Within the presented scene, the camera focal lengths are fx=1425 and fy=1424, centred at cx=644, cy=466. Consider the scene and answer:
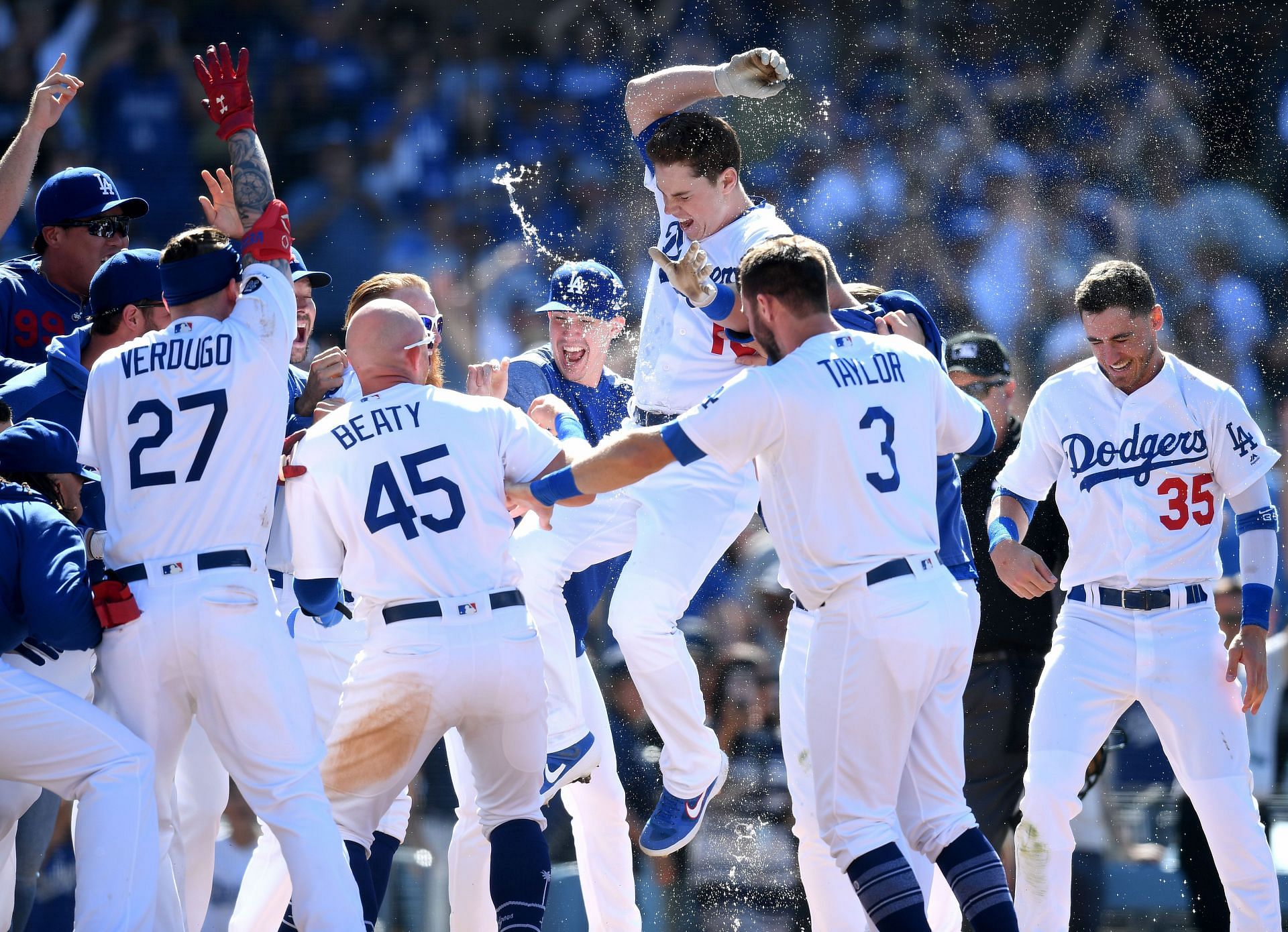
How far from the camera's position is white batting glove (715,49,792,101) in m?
4.40

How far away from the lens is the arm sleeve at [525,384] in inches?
191

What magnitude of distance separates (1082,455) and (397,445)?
2.14 meters

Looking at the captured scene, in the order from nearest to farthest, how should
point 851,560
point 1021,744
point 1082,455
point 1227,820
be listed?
point 851,560
point 1227,820
point 1082,455
point 1021,744

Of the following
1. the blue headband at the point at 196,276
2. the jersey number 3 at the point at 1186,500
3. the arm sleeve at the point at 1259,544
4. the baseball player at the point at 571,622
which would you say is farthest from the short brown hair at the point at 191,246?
the arm sleeve at the point at 1259,544

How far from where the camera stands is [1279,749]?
5887 millimetres

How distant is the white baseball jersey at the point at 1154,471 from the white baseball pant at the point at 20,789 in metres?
2.88

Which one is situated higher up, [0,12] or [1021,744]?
[0,12]

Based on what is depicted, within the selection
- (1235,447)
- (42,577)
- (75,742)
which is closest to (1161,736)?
(1235,447)

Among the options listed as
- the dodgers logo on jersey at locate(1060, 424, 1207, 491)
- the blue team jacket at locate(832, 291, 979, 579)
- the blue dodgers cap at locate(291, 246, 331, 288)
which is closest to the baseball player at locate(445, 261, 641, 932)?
the blue dodgers cap at locate(291, 246, 331, 288)

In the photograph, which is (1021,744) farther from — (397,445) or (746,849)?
(397,445)

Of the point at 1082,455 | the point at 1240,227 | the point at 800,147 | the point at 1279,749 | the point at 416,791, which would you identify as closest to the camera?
the point at 1082,455

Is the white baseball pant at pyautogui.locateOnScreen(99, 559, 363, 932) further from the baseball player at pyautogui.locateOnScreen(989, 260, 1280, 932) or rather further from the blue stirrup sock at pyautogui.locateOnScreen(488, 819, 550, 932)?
the baseball player at pyautogui.locateOnScreen(989, 260, 1280, 932)

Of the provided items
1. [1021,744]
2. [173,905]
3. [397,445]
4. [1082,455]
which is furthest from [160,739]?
[1021,744]

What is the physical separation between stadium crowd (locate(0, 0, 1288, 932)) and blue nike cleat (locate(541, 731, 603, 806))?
238cm
